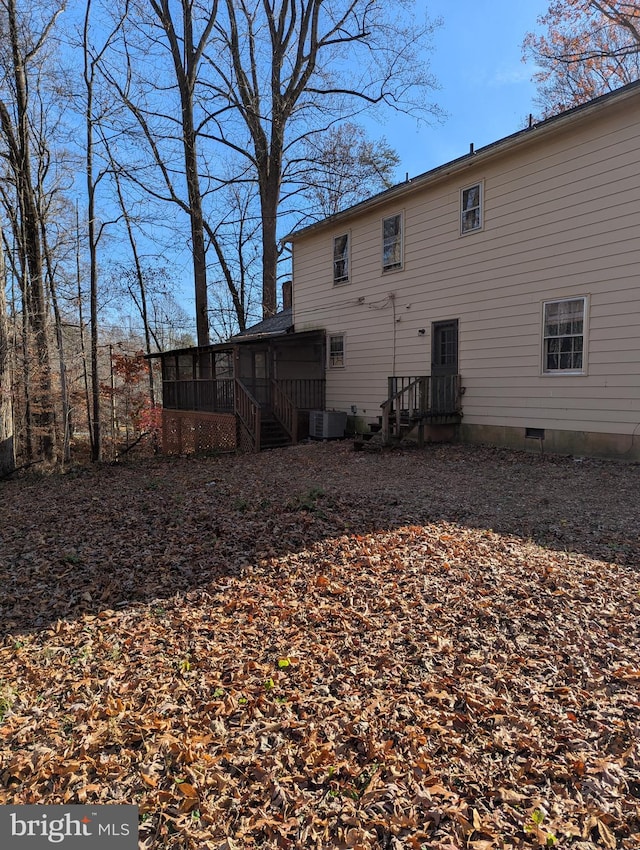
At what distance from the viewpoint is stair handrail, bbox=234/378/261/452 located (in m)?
12.4

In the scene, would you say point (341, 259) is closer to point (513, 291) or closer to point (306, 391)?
point (306, 391)

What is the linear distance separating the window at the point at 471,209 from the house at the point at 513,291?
0.09ft

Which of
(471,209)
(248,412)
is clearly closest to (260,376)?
(248,412)

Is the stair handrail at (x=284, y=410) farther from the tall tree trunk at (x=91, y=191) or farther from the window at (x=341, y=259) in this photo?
the tall tree trunk at (x=91, y=191)

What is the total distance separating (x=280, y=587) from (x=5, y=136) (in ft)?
49.0

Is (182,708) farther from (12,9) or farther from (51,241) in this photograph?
(51,241)

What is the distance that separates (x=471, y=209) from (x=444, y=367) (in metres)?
3.47

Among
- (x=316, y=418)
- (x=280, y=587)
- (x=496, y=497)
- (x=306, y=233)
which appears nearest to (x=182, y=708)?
(x=280, y=587)

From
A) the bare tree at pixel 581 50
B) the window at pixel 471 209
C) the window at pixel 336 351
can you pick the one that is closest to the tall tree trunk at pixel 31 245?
the window at pixel 336 351

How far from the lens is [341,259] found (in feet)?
47.1

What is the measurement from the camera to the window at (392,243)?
1245 cm

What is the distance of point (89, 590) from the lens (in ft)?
13.0

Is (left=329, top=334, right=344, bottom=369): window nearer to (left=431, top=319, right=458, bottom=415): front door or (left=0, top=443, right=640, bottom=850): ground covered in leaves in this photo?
(left=431, top=319, right=458, bottom=415): front door

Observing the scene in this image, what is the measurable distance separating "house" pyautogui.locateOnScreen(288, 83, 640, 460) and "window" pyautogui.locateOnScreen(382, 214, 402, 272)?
4cm
